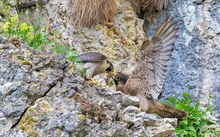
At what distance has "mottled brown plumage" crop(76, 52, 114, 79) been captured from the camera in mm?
5977

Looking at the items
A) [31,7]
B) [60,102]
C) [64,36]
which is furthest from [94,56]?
[60,102]

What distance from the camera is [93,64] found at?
6.13 meters

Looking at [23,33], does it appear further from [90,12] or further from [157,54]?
[90,12]

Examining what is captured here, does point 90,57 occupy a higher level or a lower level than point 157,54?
lower

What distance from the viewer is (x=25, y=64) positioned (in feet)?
14.5

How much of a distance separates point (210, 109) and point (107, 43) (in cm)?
159

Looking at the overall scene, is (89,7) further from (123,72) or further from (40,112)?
(40,112)

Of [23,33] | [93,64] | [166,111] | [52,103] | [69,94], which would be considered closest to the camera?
[52,103]

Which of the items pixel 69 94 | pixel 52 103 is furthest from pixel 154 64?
pixel 52 103

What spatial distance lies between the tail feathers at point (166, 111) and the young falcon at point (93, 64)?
0.69 metres

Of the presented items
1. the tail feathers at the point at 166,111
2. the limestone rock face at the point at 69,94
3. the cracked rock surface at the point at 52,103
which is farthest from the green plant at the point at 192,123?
the cracked rock surface at the point at 52,103

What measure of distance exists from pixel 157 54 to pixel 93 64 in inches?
26.7

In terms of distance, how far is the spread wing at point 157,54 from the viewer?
5941 mm

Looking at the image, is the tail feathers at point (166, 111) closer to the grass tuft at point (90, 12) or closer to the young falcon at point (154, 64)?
the young falcon at point (154, 64)
